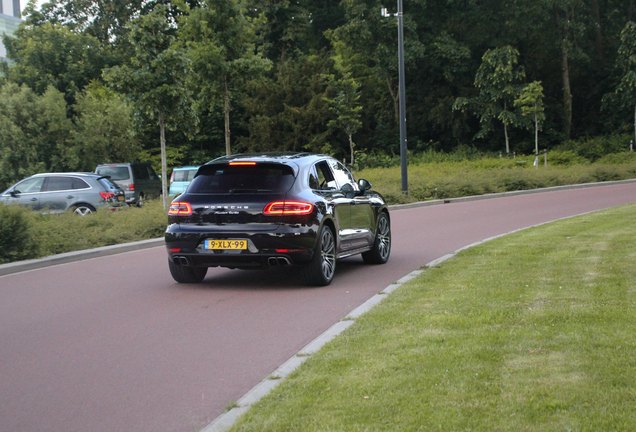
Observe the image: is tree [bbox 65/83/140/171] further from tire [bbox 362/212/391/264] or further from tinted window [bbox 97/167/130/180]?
tire [bbox 362/212/391/264]

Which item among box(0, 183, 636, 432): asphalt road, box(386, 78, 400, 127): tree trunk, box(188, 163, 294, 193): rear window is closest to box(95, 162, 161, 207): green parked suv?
box(0, 183, 636, 432): asphalt road

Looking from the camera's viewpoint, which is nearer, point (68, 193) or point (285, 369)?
point (285, 369)

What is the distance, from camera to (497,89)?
48.1 m

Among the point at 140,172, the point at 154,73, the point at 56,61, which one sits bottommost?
the point at 140,172

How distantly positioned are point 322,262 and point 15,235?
5558mm

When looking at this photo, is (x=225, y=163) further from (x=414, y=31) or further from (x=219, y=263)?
(x=414, y=31)

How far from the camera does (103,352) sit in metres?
6.24

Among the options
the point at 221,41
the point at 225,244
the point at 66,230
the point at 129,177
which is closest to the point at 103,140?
the point at 221,41

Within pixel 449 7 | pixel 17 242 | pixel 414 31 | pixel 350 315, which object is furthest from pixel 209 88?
pixel 350 315

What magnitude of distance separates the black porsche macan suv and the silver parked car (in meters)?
11.8

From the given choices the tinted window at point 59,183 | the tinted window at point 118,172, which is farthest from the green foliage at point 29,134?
the tinted window at point 59,183

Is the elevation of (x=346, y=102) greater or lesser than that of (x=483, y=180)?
greater

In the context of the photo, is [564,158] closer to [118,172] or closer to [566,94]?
[566,94]

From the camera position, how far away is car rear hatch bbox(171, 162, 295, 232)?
8.98m
